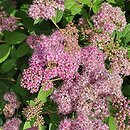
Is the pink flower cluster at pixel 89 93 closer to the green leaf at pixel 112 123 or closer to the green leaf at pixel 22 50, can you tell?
the green leaf at pixel 112 123

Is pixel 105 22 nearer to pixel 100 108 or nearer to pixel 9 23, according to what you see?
pixel 100 108

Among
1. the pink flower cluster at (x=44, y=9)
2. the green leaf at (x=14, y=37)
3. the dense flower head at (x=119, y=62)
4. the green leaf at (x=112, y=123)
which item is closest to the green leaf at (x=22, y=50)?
the green leaf at (x=14, y=37)

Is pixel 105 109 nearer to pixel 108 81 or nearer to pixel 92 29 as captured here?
pixel 108 81

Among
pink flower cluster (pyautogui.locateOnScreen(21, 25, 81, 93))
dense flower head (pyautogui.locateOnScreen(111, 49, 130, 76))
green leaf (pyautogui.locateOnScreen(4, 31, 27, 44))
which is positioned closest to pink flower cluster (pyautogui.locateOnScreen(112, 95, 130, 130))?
dense flower head (pyautogui.locateOnScreen(111, 49, 130, 76))

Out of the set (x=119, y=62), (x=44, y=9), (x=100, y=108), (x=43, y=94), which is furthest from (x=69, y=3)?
(x=100, y=108)

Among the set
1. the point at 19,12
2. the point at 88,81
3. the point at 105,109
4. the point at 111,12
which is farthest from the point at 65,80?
the point at 19,12
